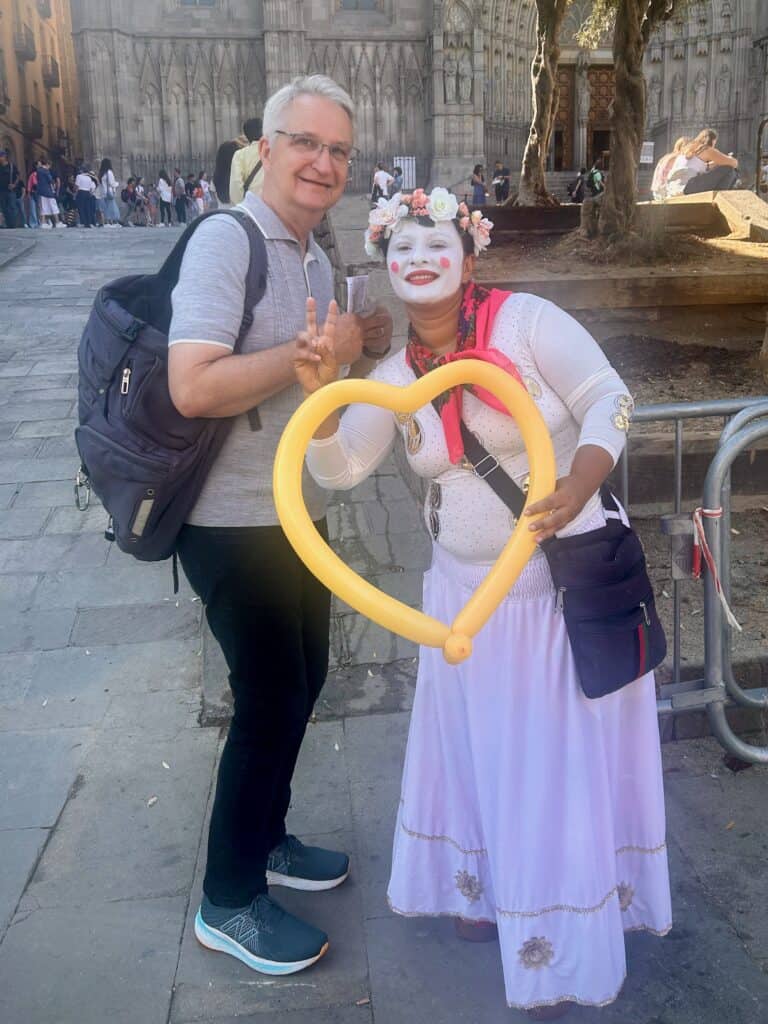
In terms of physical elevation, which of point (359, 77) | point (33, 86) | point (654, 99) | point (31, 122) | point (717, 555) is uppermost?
point (33, 86)

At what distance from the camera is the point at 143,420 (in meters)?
2.26

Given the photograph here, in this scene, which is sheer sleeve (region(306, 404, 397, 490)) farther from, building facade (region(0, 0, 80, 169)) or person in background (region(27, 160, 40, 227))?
building facade (region(0, 0, 80, 169))

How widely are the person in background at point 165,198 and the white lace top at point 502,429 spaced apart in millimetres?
30295

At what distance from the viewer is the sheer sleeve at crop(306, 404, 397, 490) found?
2.35 m

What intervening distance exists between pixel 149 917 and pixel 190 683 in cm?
153

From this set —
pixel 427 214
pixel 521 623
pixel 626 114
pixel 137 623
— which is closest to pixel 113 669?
pixel 137 623

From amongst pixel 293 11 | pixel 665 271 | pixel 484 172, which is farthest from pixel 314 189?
pixel 293 11

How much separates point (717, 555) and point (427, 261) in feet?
5.32

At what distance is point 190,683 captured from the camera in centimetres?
430

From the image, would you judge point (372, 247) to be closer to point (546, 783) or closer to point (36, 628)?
point (546, 783)

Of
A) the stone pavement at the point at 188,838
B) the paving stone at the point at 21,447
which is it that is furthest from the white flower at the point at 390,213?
the paving stone at the point at 21,447

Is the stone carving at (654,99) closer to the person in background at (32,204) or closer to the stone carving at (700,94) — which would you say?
the stone carving at (700,94)

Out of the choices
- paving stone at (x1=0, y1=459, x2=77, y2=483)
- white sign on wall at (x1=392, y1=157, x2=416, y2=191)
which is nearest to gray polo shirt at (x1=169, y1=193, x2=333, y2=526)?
paving stone at (x1=0, y1=459, x2=77, y2=483)

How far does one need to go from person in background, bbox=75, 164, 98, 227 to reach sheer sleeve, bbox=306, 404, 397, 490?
2835 cm
